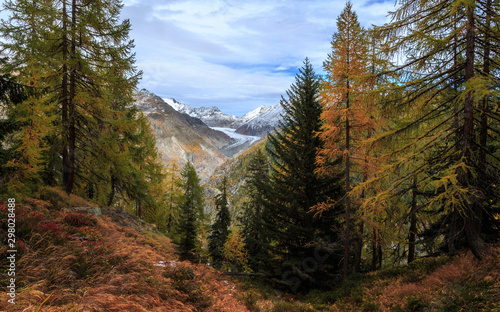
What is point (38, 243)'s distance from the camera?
5996 mm

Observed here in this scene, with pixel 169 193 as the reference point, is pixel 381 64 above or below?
above

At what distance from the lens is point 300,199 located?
12.4 meters

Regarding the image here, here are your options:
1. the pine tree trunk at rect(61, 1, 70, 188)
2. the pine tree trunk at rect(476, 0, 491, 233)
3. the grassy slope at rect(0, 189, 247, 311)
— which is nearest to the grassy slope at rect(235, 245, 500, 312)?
the pine tree trunk at rect(476, 0, 491, 233)

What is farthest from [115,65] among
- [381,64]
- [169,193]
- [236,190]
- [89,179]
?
[236,190]

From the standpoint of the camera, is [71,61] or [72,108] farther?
[72,108]

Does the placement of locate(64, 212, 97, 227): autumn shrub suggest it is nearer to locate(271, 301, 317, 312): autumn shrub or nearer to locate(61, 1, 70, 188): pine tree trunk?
locate(61, 1, 70, 188): pine tree trunk

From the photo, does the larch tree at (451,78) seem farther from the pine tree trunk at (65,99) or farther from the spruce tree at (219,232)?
the spruce tree at (219,232)

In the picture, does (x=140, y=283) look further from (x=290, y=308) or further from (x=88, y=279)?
(x=290, y=308)

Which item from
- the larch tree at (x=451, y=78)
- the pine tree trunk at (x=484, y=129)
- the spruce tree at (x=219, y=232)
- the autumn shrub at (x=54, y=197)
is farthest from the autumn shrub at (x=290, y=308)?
the spruce tree at (x=219, y=232)

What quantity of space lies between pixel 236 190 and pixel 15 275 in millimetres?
150920

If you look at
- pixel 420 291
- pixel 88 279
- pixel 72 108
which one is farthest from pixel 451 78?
pixel 72 108

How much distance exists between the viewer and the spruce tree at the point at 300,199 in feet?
39.1

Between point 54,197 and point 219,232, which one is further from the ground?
point 54,197

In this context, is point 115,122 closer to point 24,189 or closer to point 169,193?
point 24,189
